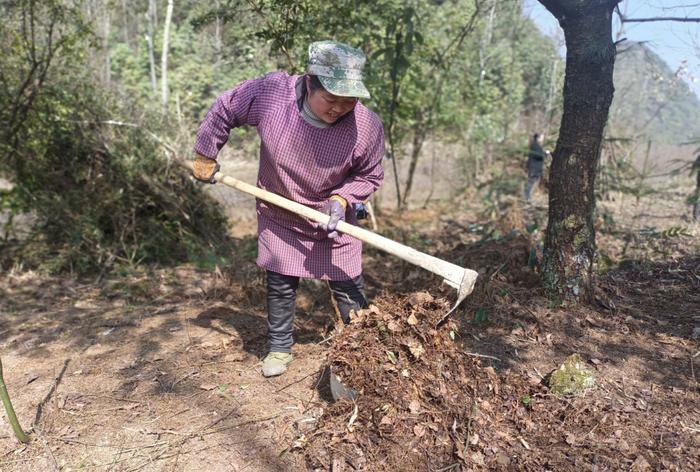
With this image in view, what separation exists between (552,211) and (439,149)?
7879 millimetres

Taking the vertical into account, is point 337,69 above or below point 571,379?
above

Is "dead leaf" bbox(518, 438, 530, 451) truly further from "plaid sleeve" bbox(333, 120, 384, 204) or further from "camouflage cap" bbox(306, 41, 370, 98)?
"camouflage cap" bbox(306, 41, 370, 98)

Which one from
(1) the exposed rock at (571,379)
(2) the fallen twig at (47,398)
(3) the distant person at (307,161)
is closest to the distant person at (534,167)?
(1) the exposed rock at (571,379)

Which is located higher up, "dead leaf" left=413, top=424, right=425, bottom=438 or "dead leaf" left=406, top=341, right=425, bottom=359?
A: "dead leaf" left=406, top=341, right=425, bottom=359

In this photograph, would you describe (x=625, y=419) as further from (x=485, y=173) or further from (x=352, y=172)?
(x=485, y=173)

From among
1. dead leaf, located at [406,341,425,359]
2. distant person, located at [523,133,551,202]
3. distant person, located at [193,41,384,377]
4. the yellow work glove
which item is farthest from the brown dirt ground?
distant person, located at [523,133,551,202]

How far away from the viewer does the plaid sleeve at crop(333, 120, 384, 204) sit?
2.67 m

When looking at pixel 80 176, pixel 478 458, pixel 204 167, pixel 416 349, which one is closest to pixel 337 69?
pixel 204 167

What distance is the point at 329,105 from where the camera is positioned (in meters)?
2.43

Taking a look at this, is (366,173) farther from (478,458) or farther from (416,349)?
(478,458)

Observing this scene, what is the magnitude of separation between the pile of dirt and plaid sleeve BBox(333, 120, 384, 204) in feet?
1.88

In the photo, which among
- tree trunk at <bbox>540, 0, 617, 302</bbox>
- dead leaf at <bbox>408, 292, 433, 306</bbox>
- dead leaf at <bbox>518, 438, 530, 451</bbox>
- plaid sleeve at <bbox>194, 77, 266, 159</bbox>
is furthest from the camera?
tree trunk at <bbox>540, 0, 617, 302</bbox>

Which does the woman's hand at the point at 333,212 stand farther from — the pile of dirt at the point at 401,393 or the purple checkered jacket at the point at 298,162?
the pile of dirt at the point at 401,393

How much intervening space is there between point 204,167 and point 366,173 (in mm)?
859
